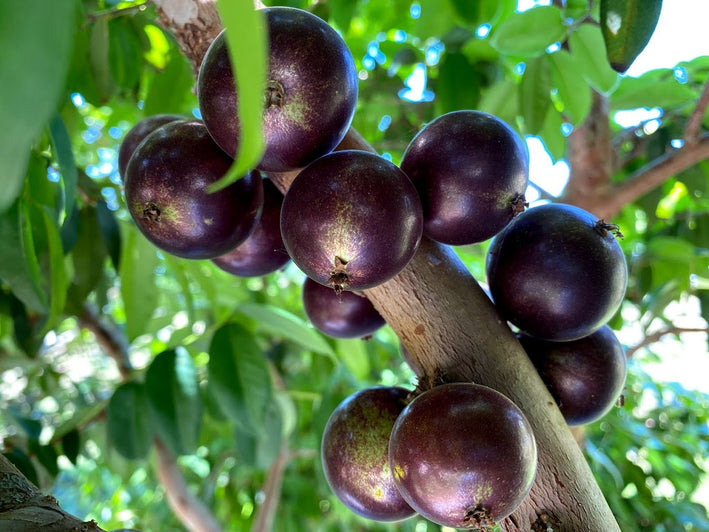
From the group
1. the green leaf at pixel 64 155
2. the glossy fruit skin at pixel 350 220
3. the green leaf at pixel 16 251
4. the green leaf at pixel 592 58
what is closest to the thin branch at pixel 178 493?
the green leaf at pixel 16 251

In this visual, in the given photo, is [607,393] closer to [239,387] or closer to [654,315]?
[239,387]

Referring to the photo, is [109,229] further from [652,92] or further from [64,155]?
[652,92]

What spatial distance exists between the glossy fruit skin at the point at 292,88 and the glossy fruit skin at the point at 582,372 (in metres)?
0.46

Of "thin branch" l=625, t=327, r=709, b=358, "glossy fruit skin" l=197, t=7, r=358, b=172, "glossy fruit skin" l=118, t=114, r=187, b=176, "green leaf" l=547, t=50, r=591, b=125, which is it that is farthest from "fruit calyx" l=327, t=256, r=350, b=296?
"thin branch" l=625, t=327, r=709, b=358

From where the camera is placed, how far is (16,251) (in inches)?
34.4

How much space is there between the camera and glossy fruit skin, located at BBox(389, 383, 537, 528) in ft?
1.93

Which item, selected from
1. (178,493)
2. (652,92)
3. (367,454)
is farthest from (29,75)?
(178,493)

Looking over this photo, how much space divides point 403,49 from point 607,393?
5.24 feet

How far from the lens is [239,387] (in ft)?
4.26

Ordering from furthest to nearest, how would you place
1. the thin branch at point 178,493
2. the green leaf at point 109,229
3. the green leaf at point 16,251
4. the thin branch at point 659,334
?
Answer: 1. the thin branch at point 178,493
2. the thin branch at point 659,334
3. the green leaf at point 109,229
4. the green leaf at point 16,251

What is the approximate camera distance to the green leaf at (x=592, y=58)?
123cm

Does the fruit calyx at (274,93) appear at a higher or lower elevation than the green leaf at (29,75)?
lower

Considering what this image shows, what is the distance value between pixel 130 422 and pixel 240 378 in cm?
37

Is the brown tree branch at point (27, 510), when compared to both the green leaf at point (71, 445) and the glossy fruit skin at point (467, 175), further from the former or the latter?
the green leaf at point (71, 445)
